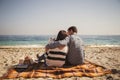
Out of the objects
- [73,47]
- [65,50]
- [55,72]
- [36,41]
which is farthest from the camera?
[36,41]

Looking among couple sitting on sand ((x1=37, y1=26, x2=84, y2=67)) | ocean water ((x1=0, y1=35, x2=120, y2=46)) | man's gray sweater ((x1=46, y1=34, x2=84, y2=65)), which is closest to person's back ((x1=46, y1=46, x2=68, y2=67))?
couple sitting on sand ((x1=37, y1=26, x2=84, y2=67))

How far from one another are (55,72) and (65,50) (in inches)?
21.5

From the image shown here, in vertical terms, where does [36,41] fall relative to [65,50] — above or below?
below

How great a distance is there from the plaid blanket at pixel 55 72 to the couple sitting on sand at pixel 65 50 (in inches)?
6.7

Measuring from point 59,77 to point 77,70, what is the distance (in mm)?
560

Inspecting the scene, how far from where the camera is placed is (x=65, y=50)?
453 cm

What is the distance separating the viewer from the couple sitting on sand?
4465mm

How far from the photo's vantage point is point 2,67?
5477 millimetres

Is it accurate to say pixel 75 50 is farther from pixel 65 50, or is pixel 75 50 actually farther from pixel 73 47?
pixel 65 50

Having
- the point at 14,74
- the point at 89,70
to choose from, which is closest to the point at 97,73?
the point at 89,70

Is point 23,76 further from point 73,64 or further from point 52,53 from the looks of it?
point 73,64

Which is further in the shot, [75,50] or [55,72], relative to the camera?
[75,50]

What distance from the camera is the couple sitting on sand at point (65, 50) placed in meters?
4.46

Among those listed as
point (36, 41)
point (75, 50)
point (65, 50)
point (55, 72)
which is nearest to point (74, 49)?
point (75, 50)
